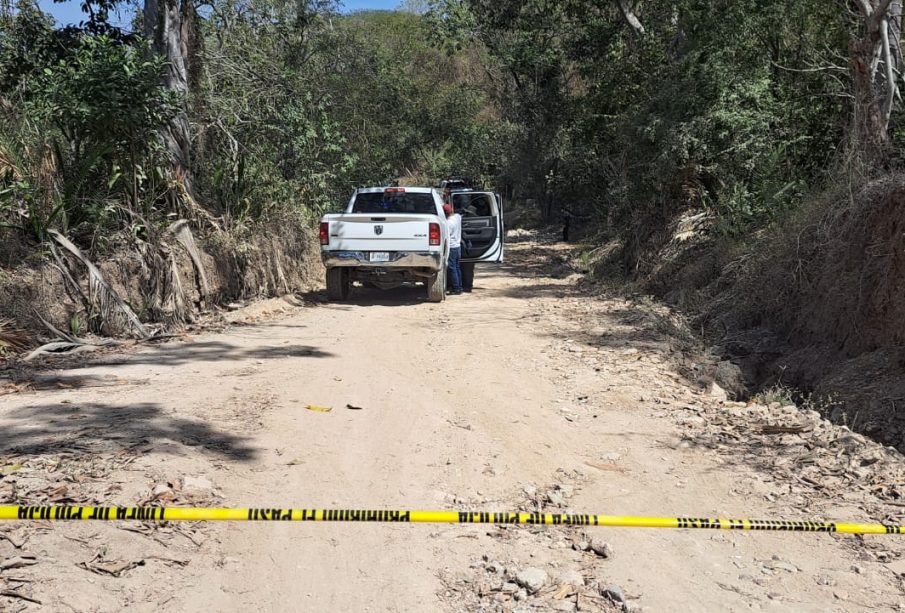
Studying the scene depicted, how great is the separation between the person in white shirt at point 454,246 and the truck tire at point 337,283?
203 centimetres

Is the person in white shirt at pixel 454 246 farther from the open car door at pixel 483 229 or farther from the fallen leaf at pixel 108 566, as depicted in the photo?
the fallen leaf at pixel 108 566

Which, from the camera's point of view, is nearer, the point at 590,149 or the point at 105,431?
the point at 105,431

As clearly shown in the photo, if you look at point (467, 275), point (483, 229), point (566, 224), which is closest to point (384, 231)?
point (467, 275)

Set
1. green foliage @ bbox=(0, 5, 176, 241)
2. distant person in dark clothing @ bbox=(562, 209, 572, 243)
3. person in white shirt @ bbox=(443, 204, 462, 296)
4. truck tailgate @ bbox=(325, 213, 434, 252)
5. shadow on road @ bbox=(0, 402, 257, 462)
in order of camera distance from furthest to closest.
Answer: distant person in dark clothing @ bbox=(562, 209, 572, 243), person in white shirt @ bbox=(443, 204, 462, 296), truck tailgate @ bbox=(325, 213, 434, 252), green foliage @ bbox=(0, 5, 176, 241), shadow on road @ bbox=(0, 402, 257, 462)

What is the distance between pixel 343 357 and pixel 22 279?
12.6ft

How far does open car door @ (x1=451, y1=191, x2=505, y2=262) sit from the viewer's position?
15.6 meters

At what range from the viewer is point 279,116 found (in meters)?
15.9

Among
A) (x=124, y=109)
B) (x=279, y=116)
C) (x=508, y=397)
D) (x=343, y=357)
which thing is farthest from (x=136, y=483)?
(x=279, y=116)

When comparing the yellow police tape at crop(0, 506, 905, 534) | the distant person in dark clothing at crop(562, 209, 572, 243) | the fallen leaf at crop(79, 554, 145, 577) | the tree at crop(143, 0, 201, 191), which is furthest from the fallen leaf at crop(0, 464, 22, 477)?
the distant person in dark clothing at crop(562, 209, 572, 243)

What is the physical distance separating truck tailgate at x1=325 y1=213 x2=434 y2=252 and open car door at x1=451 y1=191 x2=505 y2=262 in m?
3.05

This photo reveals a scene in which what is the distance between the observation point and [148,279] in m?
10.4

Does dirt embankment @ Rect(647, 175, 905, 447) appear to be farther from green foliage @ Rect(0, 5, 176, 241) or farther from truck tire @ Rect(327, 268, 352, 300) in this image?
green foliage @ Rect(0, 5, 176, 241)

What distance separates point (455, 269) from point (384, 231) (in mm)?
2495

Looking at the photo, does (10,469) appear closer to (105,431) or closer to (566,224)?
(105,431)
